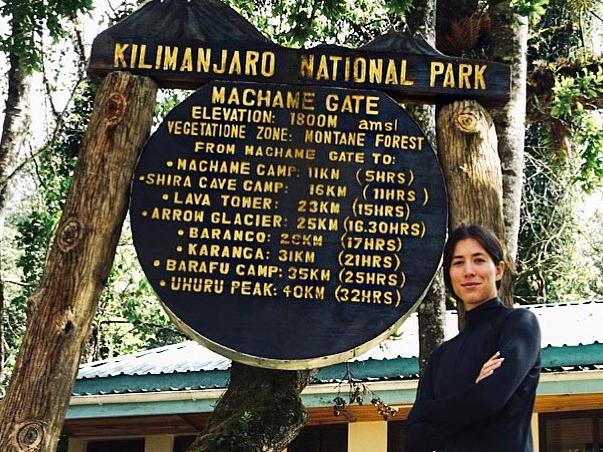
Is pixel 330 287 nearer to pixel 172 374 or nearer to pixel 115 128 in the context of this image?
pixel 115 128

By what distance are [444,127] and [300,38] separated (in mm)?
5491

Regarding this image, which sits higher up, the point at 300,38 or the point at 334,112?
the point at 300,38

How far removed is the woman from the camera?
11.8 ft

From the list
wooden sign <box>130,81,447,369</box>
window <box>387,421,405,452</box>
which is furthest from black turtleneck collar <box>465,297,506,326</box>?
window <box>387,421,405,452</box>

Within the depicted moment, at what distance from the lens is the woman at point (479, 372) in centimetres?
360

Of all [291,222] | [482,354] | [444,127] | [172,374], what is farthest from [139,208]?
[172,374]

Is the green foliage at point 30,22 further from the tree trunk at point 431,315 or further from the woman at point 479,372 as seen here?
the woman at point 479,372

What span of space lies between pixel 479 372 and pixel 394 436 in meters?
7.77

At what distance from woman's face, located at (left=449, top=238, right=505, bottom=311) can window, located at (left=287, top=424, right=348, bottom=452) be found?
7.81 m

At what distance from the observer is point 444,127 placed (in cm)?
579

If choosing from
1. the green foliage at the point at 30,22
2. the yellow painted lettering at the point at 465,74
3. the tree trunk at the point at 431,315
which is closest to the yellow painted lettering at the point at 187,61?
the yellow painted lettering at the point at 465,74

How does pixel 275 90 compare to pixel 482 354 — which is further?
pixel 275 90

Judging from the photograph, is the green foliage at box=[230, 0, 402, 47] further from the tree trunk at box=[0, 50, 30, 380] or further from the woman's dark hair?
the woman's dark hair

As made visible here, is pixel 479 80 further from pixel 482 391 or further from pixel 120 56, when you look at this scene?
pixel 482 391
